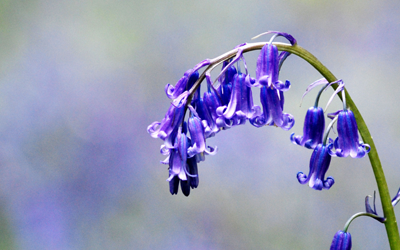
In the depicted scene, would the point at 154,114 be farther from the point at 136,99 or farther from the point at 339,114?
the point at 339,114

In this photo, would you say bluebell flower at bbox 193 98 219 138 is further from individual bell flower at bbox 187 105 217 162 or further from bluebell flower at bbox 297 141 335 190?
bluebell flower at bbox 297 141 335 190

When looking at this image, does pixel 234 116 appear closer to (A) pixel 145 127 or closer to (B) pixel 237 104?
(B) pixel 237 104

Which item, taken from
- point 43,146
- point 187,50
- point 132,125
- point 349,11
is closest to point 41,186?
point 43,146

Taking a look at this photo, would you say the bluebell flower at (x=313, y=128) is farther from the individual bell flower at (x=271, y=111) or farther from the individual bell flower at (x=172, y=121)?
the individual bell flower at (x=172, y=121)

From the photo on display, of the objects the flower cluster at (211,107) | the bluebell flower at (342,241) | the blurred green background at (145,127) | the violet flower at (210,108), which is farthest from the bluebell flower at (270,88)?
the blurred green background at (145,127)

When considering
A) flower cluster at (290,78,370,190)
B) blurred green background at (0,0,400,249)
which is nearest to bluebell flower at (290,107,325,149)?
flower cluster at (290,78,370,190)
